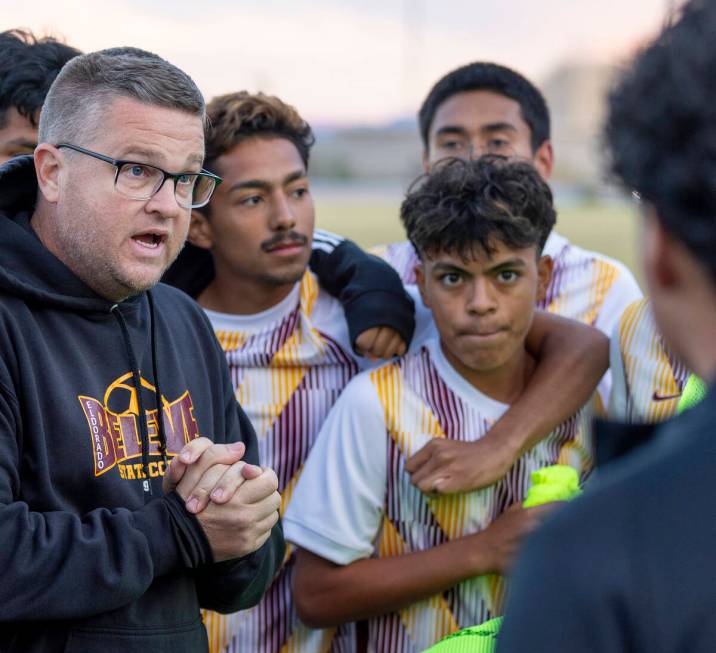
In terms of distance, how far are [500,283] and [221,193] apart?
963mm

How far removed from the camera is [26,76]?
294 cm

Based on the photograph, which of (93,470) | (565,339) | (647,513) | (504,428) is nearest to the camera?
(647,513)

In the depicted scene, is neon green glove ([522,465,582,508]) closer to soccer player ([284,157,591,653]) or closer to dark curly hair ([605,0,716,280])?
soccer player ([284,157,591,653])

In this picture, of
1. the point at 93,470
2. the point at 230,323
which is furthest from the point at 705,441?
the point at 230,323

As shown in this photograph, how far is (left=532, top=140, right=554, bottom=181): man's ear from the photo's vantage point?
4066mm

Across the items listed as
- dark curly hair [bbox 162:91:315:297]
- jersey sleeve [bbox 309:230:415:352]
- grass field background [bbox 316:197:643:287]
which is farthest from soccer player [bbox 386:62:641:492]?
grass field background [bbox 316:197:643:287]

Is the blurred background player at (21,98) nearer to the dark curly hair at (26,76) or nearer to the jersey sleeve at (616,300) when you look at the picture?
the dark curly hair at (26,76)

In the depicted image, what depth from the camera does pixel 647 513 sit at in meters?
0.93

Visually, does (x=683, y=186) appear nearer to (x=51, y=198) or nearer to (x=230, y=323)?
(x=51, y=198)

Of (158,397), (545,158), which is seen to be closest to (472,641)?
(158,397)

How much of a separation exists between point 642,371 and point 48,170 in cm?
168

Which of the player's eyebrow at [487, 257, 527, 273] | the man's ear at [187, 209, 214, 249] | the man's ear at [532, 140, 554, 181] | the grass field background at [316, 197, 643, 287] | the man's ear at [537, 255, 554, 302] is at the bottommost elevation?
the player's eyebrow at [487, 257, 527, 273]

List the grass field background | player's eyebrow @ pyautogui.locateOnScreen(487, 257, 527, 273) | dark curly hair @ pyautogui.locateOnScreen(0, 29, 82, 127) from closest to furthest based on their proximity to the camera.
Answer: player's eyebrow @ pyautogui.locateOnScreen(487, 257, 527, 273) → dark curly hair @ pyautogui.locateOnScreen(0, 29, 82, 127) → the grass field background

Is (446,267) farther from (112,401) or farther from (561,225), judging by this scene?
(561,225)
